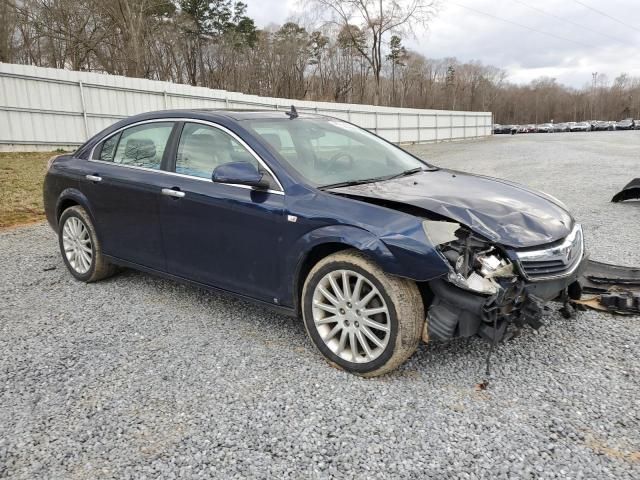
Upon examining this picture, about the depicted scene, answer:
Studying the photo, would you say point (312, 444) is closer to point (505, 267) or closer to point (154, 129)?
point (505, 267)

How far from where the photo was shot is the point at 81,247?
4.86 meters

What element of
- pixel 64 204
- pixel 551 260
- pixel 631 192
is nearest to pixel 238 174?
pixel 551 260

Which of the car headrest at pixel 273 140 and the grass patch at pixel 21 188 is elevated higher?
the car headrest at pixel 273 140

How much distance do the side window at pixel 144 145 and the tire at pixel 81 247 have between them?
0.74 m

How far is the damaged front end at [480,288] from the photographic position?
108 inches

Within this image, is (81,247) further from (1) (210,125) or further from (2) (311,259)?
(2) (311,259)

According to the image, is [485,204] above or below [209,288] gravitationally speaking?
above

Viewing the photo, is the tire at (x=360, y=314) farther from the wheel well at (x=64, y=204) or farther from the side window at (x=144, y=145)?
the wheel well at (x=64, y=204)

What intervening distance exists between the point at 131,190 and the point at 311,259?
6.23 feet

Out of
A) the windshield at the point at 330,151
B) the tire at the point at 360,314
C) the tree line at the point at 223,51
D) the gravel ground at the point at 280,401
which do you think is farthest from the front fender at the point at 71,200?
the tree line at the point at 223,51

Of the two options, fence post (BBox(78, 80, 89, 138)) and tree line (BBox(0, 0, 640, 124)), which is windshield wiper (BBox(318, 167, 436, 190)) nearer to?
fence post (BBox(78, 80, 89, 138))

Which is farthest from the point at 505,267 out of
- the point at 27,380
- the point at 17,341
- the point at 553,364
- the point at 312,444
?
the point at 17,341

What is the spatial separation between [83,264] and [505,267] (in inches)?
156

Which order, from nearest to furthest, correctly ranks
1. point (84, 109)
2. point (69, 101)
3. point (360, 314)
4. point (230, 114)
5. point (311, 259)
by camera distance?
1. point (360, 314)
2. point (311, 259)
3. point (230, 114)
4. point (69, 101)
5. point (84, 109)
